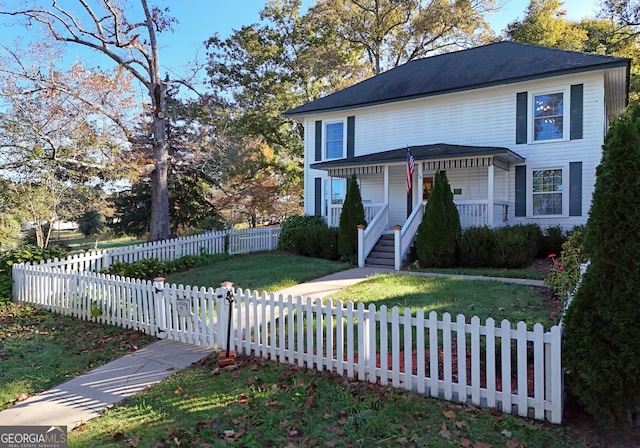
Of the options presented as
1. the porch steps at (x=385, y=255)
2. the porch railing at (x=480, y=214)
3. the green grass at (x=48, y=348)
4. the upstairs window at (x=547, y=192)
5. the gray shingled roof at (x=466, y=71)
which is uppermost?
the gray shingled roof at (x=466, y=71)

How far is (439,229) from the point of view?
11.1 m

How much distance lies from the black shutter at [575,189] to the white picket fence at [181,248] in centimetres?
1056

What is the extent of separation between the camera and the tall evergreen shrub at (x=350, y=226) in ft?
41.8

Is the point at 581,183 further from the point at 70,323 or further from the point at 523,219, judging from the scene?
the point at 70,323

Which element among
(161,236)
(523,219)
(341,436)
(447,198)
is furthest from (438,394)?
(161,236)

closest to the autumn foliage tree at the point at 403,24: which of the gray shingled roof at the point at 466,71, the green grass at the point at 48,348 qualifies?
the gray shingled roof at the point at 466,71

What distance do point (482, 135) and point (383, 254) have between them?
221 inches

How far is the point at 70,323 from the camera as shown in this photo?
7.21 meters

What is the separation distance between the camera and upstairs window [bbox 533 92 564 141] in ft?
42.1

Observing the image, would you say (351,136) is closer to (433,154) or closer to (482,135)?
(433,154)

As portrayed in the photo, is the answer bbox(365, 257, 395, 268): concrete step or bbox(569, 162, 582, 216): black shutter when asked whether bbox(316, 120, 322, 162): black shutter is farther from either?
bbox(569, 162, 582, 216): black shutter

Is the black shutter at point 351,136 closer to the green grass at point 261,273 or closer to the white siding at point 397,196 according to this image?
the white siding at point 397,196

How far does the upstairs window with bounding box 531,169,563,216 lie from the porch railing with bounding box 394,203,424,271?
376cm

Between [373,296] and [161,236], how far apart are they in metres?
12.8
